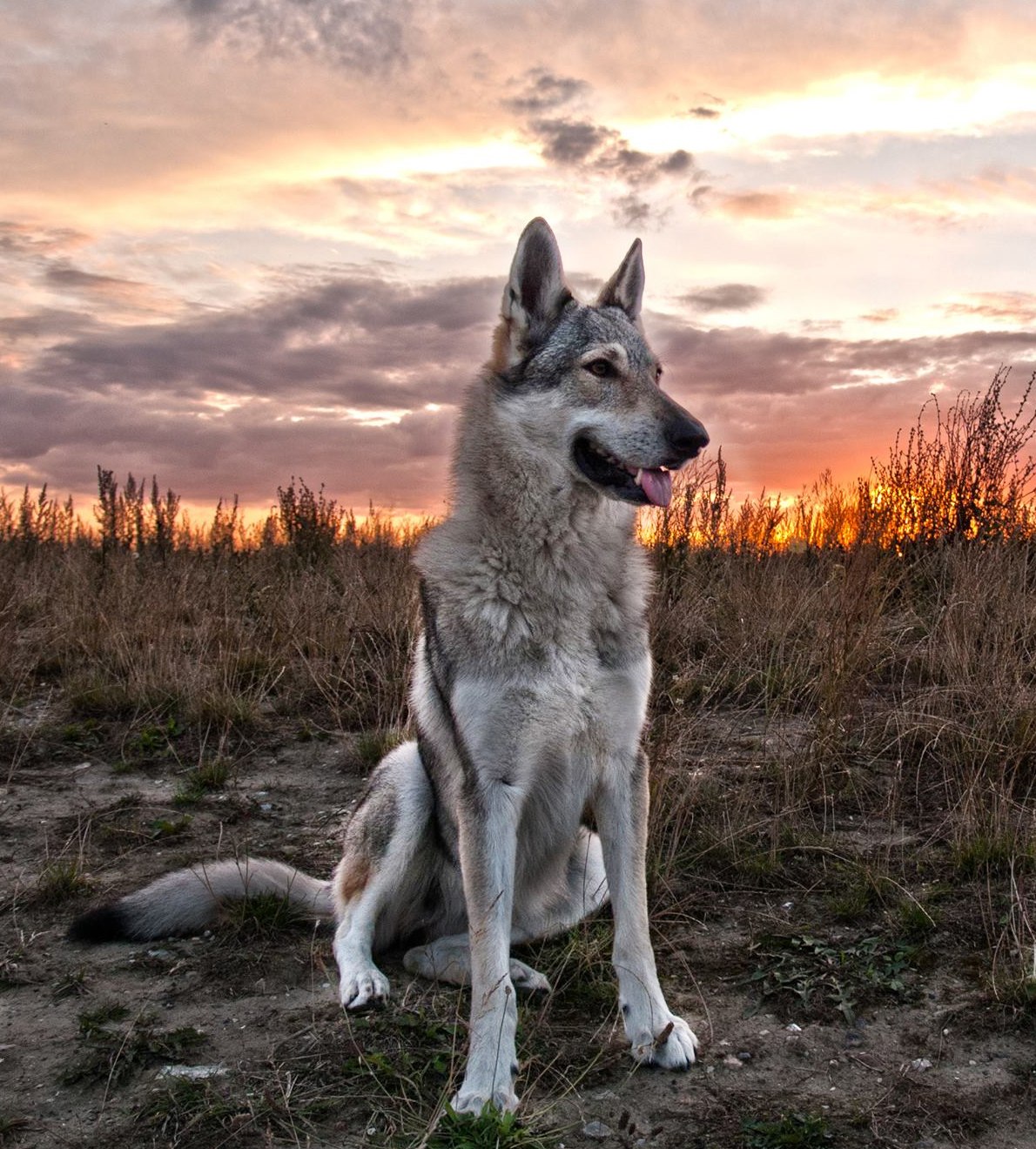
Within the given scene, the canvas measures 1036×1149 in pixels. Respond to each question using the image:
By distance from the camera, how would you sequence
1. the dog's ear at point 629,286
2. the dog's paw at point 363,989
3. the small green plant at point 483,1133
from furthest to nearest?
the dog's ear at point 629,286 < the dog's paw at point 363,989 < the small green plant at point 483,1133

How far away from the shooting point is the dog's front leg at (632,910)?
337 centimetres

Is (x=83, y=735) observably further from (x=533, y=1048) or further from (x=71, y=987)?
(x=533, y=1048)

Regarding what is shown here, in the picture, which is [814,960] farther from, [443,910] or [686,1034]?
[443,910]

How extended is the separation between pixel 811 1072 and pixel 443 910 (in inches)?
55.4

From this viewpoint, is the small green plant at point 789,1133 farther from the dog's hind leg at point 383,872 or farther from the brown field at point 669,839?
the dog's hind leg at point 383,872

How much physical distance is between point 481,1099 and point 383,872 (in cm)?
98

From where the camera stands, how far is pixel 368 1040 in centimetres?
347

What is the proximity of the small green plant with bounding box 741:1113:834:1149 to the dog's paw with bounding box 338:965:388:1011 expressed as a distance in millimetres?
1304

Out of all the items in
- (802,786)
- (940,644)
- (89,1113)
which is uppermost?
(940,644)

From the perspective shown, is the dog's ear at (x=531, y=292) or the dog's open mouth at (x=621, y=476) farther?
the dog's ear at (x=531, y=292)

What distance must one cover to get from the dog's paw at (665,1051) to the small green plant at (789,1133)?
0.34 meters

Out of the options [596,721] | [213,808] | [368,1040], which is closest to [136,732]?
[213,808]

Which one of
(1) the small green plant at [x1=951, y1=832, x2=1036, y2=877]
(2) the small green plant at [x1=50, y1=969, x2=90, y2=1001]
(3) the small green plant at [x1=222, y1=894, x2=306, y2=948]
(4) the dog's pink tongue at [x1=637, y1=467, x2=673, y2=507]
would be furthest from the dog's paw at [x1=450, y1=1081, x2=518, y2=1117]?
(1) the small green plant at [x1=951, y1=832, x2=1036, y2=877]

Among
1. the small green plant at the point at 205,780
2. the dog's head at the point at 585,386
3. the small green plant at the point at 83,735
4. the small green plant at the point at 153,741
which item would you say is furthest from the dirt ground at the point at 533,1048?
the small green plant at the point at 83,735
